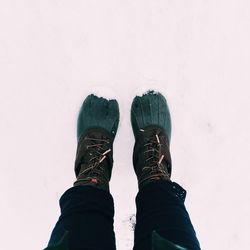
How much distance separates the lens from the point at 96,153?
138cm

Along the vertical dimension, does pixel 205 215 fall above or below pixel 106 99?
below

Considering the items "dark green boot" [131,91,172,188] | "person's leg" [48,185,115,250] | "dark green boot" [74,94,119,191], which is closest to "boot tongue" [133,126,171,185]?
"dark green boot" [131,91,172,188]

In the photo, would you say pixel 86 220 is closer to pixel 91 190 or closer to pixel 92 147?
pixel 91 190

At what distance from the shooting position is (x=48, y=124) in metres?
1.42

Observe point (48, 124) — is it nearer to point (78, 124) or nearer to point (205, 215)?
point (78, 124)

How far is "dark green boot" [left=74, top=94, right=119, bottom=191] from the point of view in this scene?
4.17 ft

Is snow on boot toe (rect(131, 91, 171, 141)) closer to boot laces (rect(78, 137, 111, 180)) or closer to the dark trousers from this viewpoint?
boot laces (rect(78, 137, 111, 180))

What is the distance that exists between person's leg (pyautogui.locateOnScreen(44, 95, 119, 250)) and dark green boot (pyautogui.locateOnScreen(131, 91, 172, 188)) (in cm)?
10

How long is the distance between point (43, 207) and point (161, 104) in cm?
66

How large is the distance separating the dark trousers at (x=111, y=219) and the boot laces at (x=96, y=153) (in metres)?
0.12

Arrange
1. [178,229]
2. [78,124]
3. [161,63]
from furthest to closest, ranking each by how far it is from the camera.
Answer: [78,124] < [161,63] < [178,229]

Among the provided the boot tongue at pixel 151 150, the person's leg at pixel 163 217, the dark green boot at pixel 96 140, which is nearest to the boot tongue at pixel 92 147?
the dark green boot at pixel 96 140

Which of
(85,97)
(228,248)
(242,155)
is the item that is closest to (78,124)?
(85,97)

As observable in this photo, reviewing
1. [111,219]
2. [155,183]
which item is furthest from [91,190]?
[155,183]
